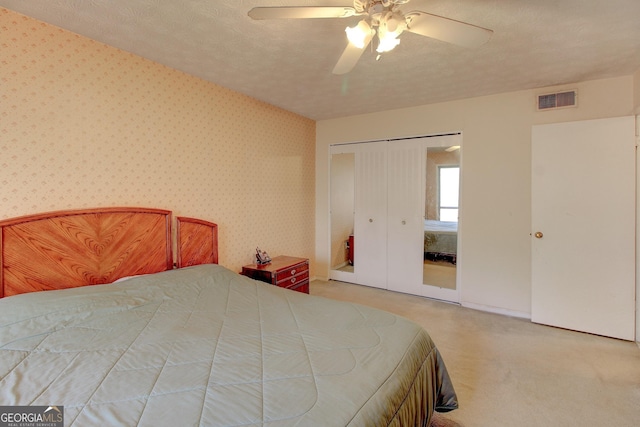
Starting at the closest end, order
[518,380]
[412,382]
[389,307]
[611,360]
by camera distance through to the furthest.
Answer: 1. [412,382]
2. [518,380]
3. [611,360]
4. [389,307]

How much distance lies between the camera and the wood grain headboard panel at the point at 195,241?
257 cm

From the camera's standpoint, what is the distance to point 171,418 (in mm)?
908

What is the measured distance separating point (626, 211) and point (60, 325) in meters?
4.13

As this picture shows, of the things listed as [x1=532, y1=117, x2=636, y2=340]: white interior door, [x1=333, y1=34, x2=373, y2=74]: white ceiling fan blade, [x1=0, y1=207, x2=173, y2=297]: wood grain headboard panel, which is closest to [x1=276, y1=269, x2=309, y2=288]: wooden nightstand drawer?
[x1=0, y1=207, x2=173, y2=297]: wood grain headboard panel

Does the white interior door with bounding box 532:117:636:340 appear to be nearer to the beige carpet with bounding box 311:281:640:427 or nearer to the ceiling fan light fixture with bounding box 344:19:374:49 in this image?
the beige carpet with bounding box 311:281:640:427

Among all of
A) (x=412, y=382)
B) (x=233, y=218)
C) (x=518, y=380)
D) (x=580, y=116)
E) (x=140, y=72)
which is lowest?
(x=518, y=380)

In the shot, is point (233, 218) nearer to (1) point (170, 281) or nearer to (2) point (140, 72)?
(1) point (170, 281)

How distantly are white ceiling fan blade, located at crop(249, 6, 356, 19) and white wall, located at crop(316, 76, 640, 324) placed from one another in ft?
7.99

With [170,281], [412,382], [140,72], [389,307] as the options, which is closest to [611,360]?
[389,307]

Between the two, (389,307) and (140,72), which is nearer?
(140,72)

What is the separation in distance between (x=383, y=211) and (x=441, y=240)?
80 cm

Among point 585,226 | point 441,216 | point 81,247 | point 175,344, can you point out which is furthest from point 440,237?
point 81,247

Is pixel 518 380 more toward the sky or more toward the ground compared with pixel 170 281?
more toward the ground

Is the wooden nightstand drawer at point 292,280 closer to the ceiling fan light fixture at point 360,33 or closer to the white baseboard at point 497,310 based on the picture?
the white baseboard at point 497,310
